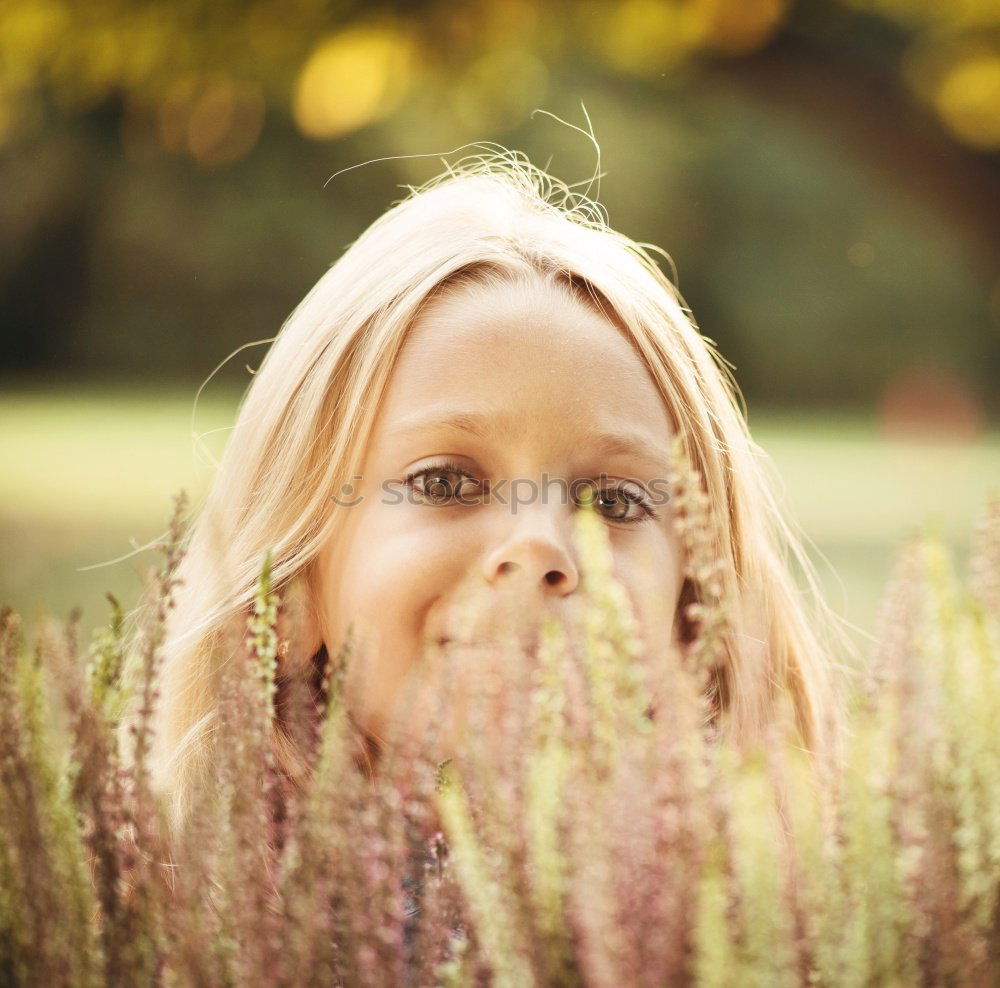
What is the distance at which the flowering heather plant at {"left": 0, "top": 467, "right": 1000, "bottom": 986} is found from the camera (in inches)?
30.0

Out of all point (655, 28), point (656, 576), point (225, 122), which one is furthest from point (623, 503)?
point (225, 122)

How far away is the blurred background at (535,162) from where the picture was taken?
22.6ft

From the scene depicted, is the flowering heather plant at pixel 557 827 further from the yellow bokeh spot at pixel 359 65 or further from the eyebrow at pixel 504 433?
the yellow bokeh spot at pixel 359 65

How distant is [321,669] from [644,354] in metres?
0.90

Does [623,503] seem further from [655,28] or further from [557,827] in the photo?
[655,28]

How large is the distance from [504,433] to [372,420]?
0.35 m

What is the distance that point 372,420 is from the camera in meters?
2.08

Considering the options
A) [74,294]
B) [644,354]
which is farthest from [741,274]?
[644,354]

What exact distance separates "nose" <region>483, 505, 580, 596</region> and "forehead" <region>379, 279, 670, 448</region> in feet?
0.66

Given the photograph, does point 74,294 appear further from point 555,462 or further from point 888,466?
point 555,462

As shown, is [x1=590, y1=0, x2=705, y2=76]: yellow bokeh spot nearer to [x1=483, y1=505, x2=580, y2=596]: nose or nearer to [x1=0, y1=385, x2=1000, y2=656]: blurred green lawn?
[x1=0, y1=385, x2=1000, y2=656]: blurred green lawn

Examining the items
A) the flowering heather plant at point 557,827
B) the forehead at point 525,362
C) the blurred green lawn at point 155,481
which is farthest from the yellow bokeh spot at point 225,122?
the flowering heather plant at point 557,827

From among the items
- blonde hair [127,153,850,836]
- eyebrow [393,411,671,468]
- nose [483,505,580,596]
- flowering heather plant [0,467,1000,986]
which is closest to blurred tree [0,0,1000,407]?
blonde hair [127,153,850,836]

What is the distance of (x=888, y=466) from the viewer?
17.3 metres
